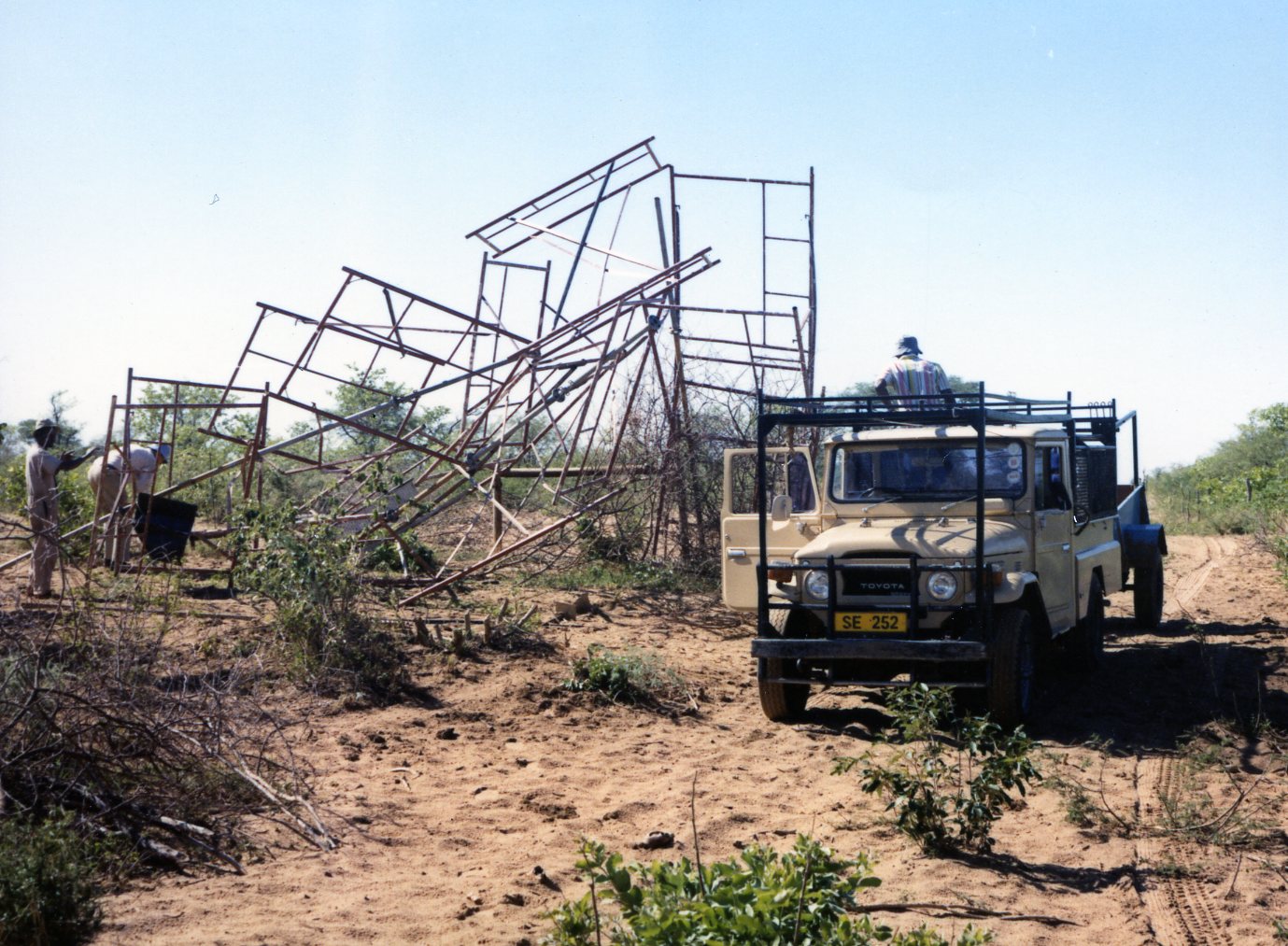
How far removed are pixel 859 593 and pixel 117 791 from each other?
439 centimetres

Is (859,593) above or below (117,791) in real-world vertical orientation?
above

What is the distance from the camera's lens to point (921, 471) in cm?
861

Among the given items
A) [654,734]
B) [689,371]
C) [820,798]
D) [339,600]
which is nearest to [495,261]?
[689,371]

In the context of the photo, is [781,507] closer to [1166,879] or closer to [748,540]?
[748,540]

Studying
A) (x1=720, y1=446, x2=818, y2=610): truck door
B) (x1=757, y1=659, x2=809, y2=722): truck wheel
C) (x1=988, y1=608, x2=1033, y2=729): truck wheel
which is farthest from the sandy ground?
(x1=720, y1=446, x2=818, y2=610): truck door

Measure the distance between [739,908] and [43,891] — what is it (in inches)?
90.7

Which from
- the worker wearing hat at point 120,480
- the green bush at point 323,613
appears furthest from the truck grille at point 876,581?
the worker wearing hat at point 120,480

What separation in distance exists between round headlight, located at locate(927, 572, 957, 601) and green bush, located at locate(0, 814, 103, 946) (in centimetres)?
484

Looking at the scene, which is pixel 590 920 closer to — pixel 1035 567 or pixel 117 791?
pixel 117 791

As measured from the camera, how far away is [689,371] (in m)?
14.4

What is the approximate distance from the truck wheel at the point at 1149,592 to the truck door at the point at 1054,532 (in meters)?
3.22

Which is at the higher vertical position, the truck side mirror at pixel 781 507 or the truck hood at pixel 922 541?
the truck side mirror at pixel 781 507

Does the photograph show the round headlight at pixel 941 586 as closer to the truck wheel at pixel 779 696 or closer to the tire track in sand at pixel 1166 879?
the truck wheel at pixel 779 696

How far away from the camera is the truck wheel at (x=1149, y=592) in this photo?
11703mm
